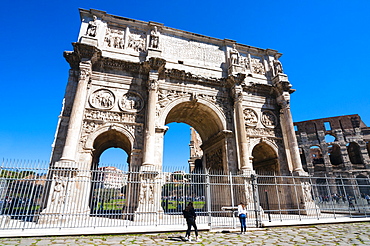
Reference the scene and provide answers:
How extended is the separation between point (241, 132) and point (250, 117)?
1.95 m

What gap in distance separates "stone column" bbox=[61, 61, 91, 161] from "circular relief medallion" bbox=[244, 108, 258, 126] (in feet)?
32.3

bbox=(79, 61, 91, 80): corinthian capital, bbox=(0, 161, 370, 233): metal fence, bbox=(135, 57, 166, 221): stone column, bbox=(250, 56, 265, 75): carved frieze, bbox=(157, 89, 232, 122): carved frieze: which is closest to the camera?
bbox=(0, 161, 370, 233): metal fence

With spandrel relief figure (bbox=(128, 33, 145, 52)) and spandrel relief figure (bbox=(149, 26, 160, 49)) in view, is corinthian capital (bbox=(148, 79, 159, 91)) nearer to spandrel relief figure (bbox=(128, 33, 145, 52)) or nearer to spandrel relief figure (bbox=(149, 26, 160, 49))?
spandrel relief figure (bbox=(149, 26, 160, 49))

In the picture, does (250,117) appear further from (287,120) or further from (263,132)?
(287,120)

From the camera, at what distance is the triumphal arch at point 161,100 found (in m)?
11.0

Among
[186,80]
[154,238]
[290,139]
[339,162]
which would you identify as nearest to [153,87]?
[186,80]

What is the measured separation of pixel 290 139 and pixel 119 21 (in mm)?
13574

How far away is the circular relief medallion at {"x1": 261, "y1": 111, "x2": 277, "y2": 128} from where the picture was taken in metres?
14.9

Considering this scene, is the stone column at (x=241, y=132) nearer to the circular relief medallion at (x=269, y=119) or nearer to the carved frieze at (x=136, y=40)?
the circular relief medallion at (x=269, y=119)

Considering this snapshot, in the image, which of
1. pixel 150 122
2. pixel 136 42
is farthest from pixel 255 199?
pixel 136 42

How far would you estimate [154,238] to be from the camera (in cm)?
621

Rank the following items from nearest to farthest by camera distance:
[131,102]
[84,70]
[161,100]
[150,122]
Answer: [84,70] → [150,122] → [131,102] → [161,100]

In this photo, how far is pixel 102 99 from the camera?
1210 cm

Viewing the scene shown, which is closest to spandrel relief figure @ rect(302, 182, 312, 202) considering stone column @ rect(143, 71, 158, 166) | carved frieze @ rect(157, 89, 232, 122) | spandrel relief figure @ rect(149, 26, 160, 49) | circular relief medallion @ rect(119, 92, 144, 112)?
carved frieze @ rect(157, 89, 232, 122)
